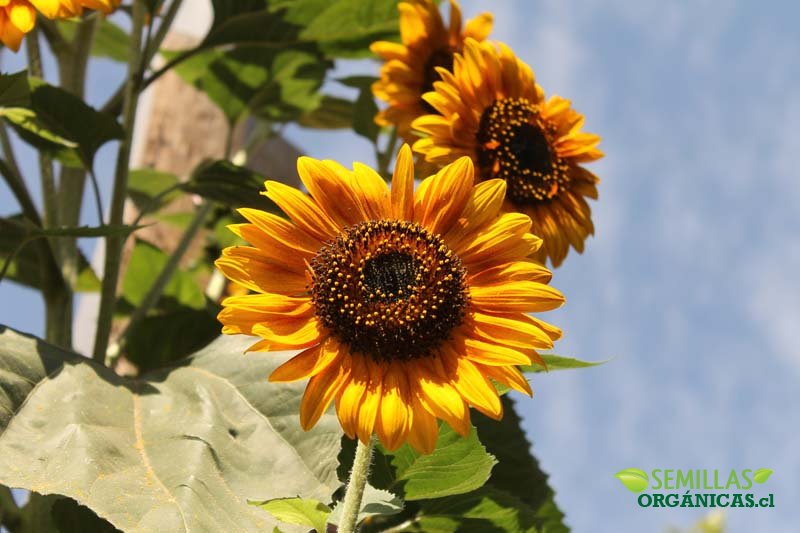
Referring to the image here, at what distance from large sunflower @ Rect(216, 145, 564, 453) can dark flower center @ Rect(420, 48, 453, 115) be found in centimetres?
59

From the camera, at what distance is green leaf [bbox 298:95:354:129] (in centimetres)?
222

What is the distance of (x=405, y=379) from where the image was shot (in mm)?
929

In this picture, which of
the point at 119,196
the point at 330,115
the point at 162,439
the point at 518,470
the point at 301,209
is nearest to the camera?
the point at 301,209

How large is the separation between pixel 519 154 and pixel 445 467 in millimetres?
465

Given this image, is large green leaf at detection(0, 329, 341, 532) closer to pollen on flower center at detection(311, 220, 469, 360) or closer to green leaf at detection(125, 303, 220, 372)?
pollen on flower center at detection(311, 220, 469, 360)

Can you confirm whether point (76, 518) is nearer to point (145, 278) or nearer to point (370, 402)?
point (370, 402)

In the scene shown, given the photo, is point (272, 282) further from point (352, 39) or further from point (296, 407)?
point (352, 39)

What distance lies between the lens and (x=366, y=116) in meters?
1.70

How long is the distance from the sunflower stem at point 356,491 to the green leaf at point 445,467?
0.47 feet

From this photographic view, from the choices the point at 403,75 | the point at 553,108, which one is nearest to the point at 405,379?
the point at 553,108

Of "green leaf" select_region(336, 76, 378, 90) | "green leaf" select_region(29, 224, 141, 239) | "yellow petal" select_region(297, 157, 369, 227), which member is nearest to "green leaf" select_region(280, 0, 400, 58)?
"green leaf" select_region(336, 76, 378, 90)

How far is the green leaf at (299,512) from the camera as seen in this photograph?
87 centimetres

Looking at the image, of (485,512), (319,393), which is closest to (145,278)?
(485,512)

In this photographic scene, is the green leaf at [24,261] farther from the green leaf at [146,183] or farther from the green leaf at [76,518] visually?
the green leaf at [76,518]
